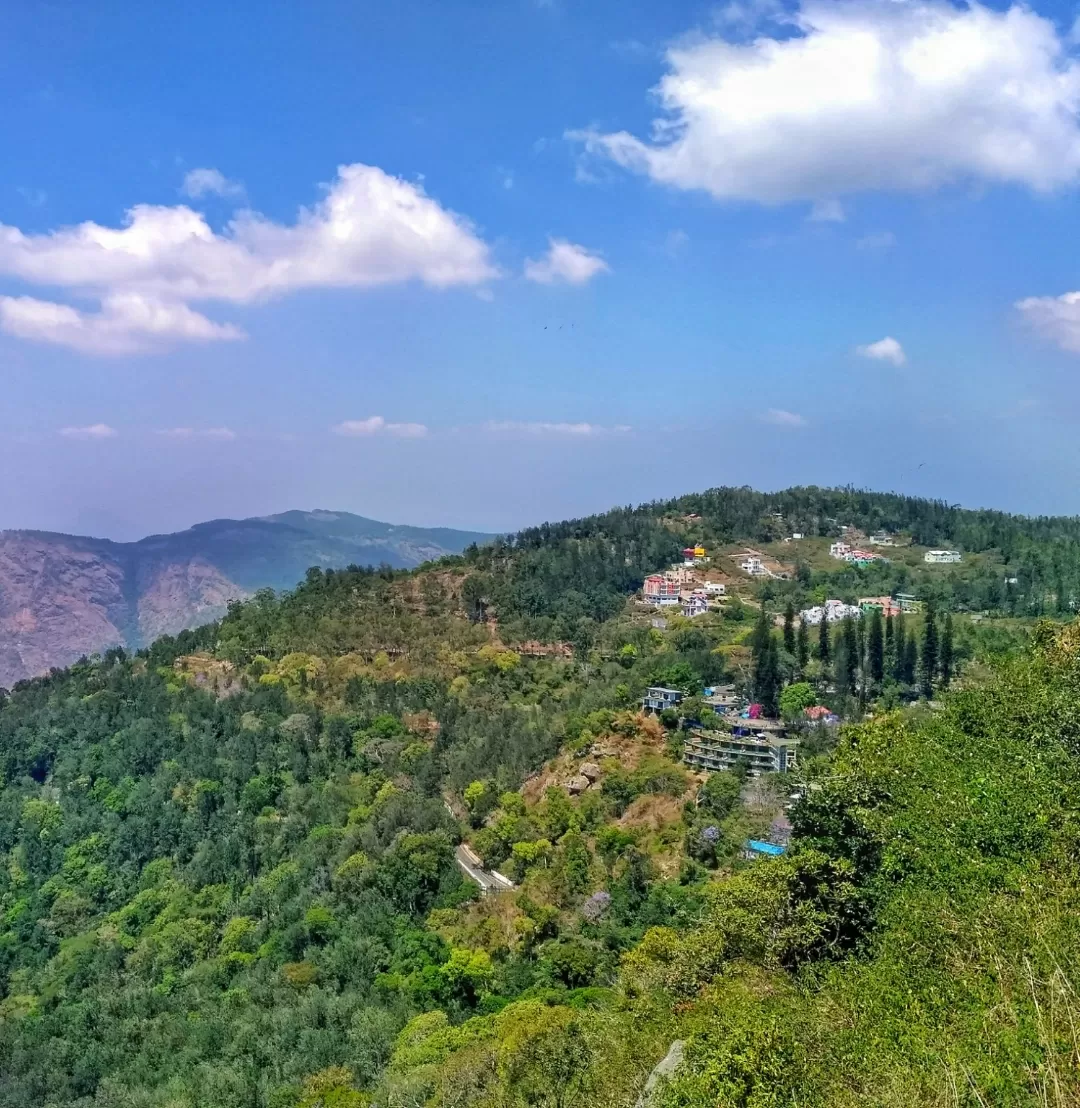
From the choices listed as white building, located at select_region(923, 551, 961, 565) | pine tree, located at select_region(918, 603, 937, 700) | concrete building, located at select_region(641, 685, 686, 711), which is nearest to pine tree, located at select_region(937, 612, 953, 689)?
pine tree, located at select_region(918, 603, 937, 700)

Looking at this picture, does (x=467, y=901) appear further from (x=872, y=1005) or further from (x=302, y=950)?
(x=872, y=1005)

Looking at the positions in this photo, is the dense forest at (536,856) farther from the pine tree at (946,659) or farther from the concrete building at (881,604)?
the concrete building at (881,604)

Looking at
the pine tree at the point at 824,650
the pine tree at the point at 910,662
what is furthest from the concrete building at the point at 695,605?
the pine tree at the point at 910,662

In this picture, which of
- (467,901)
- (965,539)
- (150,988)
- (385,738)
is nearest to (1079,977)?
(467,901)

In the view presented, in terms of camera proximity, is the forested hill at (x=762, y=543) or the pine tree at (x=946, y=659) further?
the forested hill at (x=762, y=543)

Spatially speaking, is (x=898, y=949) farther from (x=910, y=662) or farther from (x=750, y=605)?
(x=750, y=605)

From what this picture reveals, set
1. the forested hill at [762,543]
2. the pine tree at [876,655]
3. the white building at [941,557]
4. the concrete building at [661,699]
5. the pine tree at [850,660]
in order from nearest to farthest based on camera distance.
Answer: the concrete building at [661,699]
the pine tree at [850,660]
the pine tree at [876,655]
the forested hill at [762,543]
the white building at [941,557]

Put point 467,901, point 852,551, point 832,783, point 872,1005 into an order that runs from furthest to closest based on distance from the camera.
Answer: point 852,551 < point 467,901 < point 832,783 < point 872,1005
